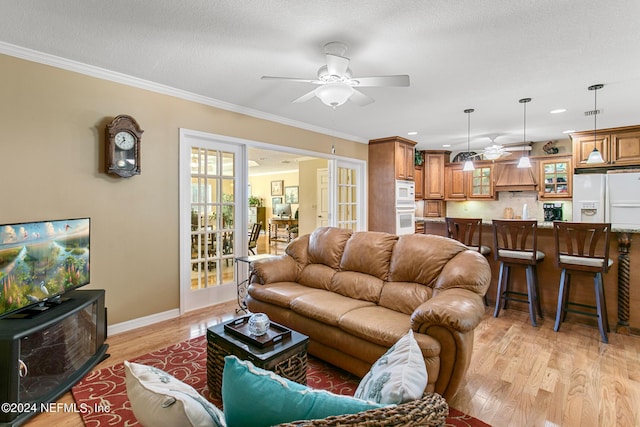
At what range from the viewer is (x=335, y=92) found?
2490mm

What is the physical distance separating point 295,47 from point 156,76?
1.55 meters

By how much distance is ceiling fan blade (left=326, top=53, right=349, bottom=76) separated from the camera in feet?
7.41

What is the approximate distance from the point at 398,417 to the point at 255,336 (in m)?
1.40

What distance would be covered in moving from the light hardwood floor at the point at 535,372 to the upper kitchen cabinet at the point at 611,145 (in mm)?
3378

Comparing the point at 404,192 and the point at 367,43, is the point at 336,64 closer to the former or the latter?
the point at 367,43

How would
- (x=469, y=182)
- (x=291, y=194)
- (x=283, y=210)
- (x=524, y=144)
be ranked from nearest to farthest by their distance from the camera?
(x=524, y=144) → (x=469, y=182) → (x=283, y=210) → (x=291, y=194)

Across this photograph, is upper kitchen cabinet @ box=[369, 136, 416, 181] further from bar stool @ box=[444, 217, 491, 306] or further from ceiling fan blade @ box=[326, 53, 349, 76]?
ceiling fan blade @ box=[326, 53, 349, 76]

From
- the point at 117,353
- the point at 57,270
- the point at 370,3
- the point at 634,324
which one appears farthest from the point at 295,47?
the point at 634,324

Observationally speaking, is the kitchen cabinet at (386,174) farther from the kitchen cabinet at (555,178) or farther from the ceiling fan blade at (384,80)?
the ceiling fan blade at (384,80)

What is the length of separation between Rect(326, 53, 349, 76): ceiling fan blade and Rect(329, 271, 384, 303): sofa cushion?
174 centimetres

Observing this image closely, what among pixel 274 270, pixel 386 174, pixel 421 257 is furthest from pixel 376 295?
pixel 386 174

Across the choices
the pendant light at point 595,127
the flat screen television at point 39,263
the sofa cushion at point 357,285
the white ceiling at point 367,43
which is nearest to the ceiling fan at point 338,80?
the white ceiling at point 367,43

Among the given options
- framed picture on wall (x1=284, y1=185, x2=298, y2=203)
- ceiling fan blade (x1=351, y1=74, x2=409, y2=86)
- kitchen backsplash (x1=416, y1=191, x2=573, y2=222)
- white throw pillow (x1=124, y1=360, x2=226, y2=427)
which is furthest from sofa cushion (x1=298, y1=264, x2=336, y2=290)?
framed picture on wall (x1=284, y1=185, x2=298, y2=203)

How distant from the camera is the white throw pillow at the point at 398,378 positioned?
0.81m
